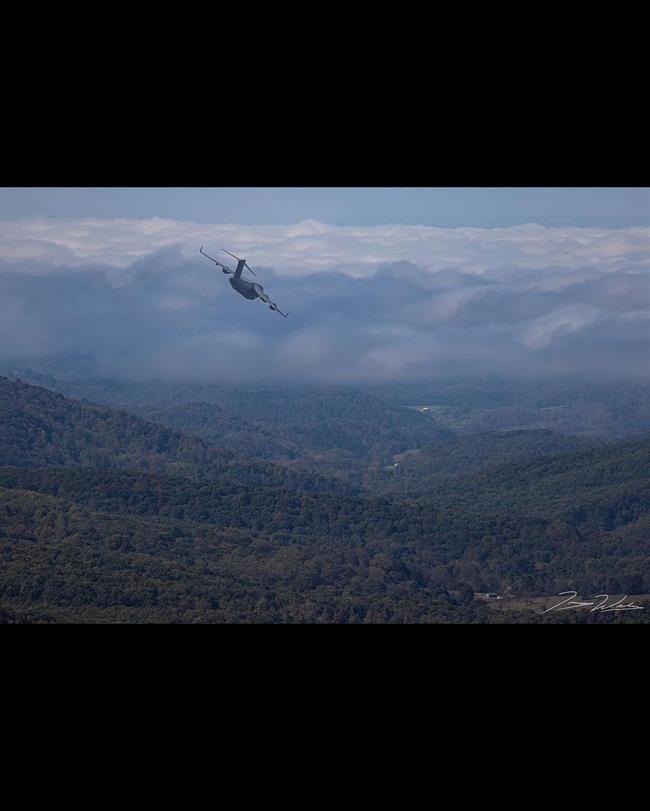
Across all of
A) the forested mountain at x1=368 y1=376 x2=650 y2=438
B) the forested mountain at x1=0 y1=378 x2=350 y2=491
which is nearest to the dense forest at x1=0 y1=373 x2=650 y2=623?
the forested mountain at x1=0 y1=378 x2=350 y2=491

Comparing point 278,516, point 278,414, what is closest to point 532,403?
point 278,414

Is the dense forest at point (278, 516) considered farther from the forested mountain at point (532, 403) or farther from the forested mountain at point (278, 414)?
the forested mountain at point (532, 403)

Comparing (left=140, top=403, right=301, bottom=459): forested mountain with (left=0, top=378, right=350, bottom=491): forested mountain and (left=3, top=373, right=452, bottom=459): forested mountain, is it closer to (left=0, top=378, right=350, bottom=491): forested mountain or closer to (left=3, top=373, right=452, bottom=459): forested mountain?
(left=3, top=373, right=452, bottom=459): forested mountain

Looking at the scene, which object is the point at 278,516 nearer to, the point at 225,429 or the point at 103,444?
the point at 103,444
